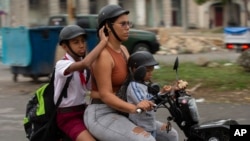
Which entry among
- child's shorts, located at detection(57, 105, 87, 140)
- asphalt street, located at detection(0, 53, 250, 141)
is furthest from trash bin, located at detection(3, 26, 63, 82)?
child's shorts, located at detection(57, 105, 87, 140)

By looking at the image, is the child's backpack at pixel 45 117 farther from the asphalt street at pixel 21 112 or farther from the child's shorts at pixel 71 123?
the asphalt street at pixel 21 112

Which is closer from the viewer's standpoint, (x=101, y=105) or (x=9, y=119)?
(x=101, y=105)

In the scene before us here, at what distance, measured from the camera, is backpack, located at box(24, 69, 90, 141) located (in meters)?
4.15

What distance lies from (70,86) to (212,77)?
893cm

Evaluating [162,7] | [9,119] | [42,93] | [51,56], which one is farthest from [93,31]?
[162,7]

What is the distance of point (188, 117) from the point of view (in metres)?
3.96

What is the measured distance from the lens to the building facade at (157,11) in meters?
52.8

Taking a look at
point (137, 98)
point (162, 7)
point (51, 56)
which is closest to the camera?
point (137, 98)

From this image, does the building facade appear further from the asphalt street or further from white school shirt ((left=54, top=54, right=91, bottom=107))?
white school shirt ((left=54, top=54, right=91, bottom=107))

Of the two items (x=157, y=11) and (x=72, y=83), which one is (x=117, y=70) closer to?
(x=72, y=83)

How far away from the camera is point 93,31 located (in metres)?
13.7

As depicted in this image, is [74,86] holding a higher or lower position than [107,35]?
lower

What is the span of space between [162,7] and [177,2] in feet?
8.35

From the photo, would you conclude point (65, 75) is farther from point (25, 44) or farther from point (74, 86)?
point (25, 44)
